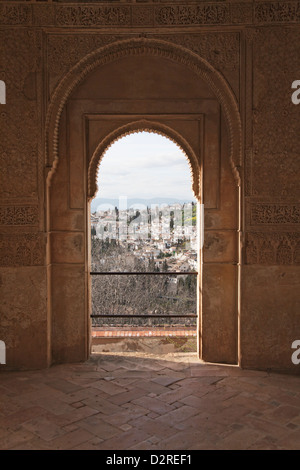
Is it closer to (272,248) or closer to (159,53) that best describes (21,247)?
(159,53)

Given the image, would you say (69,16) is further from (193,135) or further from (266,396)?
(266,396)

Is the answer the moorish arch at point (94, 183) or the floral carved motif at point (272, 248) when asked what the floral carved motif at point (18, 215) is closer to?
the moorish arch at point (94, 183)

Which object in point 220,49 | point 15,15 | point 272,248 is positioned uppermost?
point 15,15

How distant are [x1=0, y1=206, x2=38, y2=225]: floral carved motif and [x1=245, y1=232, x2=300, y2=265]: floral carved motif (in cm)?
251

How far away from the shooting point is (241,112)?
4.80 metres

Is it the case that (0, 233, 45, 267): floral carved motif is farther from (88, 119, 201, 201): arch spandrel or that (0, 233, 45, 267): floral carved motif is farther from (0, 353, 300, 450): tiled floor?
(0, 353, 300, 450): tiled floor

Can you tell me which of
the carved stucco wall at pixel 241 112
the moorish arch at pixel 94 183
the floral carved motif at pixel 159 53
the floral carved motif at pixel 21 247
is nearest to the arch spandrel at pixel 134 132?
the moorish arch at pixel 94 183

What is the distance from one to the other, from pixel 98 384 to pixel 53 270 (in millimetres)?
1463

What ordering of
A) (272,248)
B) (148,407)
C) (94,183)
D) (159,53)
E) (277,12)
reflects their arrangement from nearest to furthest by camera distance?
(148,407) < (277,12) < (272,248) < (159,53) < (94,183)

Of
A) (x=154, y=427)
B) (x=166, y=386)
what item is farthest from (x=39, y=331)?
(x=154, y=427)

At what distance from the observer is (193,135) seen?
5.03 meters

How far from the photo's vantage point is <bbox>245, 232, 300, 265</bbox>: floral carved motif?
478 cm

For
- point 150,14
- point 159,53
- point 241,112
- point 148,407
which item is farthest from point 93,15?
point 148,407

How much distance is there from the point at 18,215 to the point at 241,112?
2.86 m
